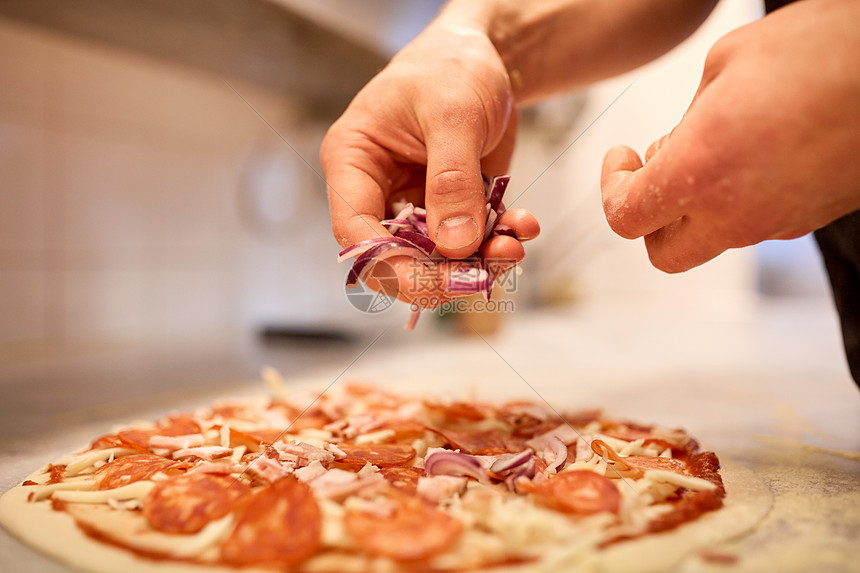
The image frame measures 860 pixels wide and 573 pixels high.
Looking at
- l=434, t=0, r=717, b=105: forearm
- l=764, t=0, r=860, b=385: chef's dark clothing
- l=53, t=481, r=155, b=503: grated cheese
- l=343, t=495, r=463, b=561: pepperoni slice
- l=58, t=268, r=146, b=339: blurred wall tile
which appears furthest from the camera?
l=58, t=268, r=146, b=339: blurred wall tile

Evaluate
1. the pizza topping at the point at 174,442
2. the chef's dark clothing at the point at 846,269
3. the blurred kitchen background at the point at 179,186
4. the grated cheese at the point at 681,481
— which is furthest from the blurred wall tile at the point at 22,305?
the chef's dark clothing at the point at 846,269

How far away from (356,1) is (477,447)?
2.30 ft

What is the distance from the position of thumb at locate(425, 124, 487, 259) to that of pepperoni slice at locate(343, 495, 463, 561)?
11.0 inches

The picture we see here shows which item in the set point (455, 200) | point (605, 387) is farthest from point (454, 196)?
point (605, 387)

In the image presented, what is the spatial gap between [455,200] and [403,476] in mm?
285

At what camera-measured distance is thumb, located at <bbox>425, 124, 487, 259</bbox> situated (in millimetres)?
653

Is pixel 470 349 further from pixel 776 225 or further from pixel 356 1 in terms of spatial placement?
pixel 776 225

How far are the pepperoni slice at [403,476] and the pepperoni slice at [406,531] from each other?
0.05 meters

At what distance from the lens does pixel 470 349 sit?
5.50 feet

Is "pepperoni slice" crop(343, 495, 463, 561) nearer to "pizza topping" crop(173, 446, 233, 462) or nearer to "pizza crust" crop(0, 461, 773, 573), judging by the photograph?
"pizza crust" crop(0, 461, 773, 573)

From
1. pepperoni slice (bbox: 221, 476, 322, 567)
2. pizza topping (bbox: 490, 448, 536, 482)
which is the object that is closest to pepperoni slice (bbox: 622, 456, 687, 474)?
pizza topping (bbox: 490, 448, 536, 482)

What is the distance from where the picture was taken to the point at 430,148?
27.0 inches

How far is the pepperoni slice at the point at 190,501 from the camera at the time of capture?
472 mm

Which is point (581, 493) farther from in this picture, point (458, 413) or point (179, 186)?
point (179, 186)
